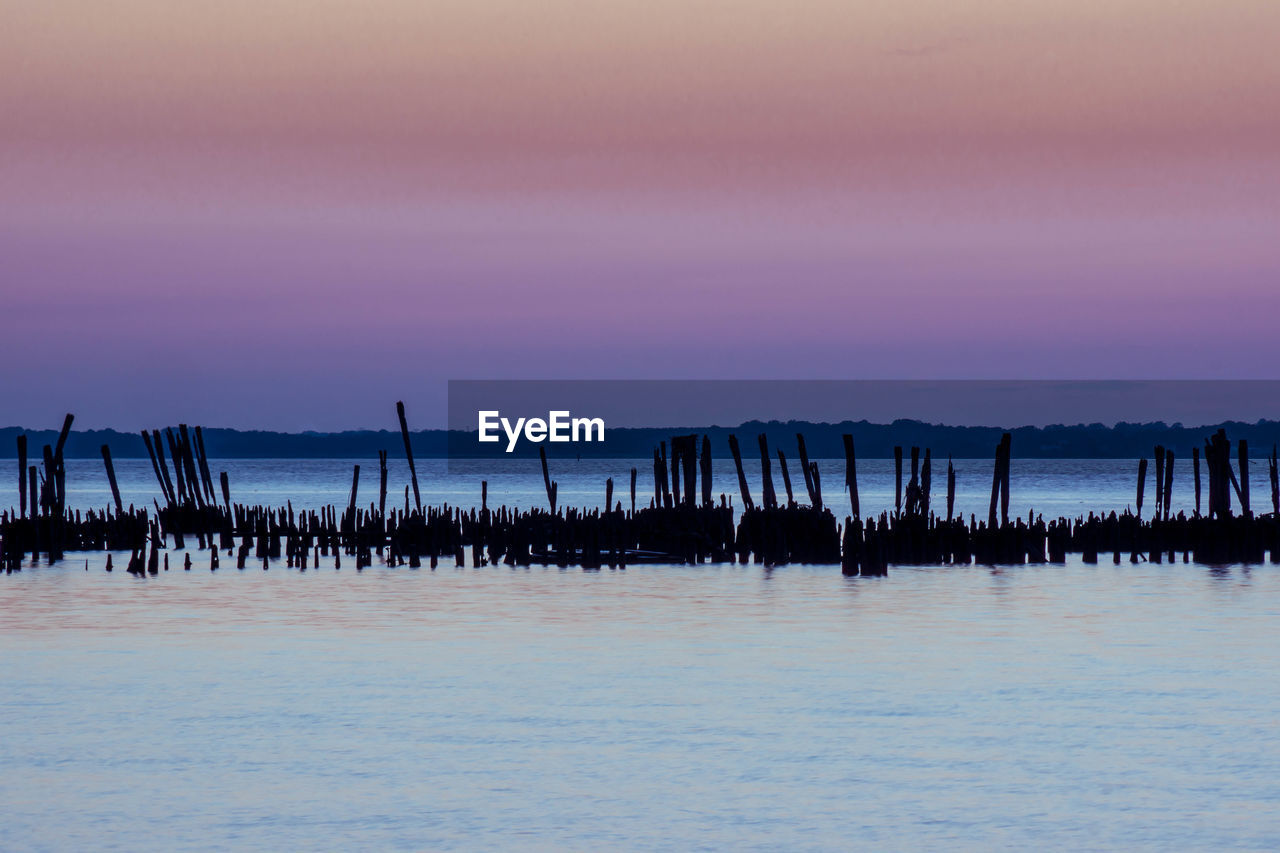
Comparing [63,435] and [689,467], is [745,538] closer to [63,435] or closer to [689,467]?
[689,467]

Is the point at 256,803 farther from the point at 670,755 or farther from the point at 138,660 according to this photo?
the point at 138,660

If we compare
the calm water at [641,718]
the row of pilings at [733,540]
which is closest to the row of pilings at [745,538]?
the row of pilings at [733,540]

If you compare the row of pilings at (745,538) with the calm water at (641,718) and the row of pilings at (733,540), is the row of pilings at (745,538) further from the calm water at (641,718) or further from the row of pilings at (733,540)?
the calm water at (641,718)

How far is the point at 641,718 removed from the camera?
15.5 meters

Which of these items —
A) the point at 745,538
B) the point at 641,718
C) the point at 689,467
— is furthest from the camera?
the point at 689,467

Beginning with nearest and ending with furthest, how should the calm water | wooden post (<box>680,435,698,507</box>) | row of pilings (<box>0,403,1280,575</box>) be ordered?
the calm water
row of pilings (<box>0,403,1280,575</box>)
wooden post (<box>680,435,698,507</box>)

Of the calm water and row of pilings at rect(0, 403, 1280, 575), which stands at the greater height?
row of pilings at rect(0, 403, 1280, 575)

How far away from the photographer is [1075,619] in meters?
23.7

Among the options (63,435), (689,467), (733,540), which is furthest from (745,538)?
(63,435)

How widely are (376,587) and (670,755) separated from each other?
15.4 m

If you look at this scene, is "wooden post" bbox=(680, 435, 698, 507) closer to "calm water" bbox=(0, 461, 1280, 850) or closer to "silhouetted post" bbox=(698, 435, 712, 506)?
"silhouetted post" bbox=(698, 435, 712, 506)

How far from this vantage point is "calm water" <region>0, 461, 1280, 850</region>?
1137 cm

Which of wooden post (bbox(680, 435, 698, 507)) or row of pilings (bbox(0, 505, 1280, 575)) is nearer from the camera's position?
row of pilings (bbox(0, 505, 1280, 575))

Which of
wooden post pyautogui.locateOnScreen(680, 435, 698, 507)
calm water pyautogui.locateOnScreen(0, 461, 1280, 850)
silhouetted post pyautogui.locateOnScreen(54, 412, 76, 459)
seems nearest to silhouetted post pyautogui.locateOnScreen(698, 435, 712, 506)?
wooden post pyautogui.locateOnScreen(680, 435, 698, 507)
